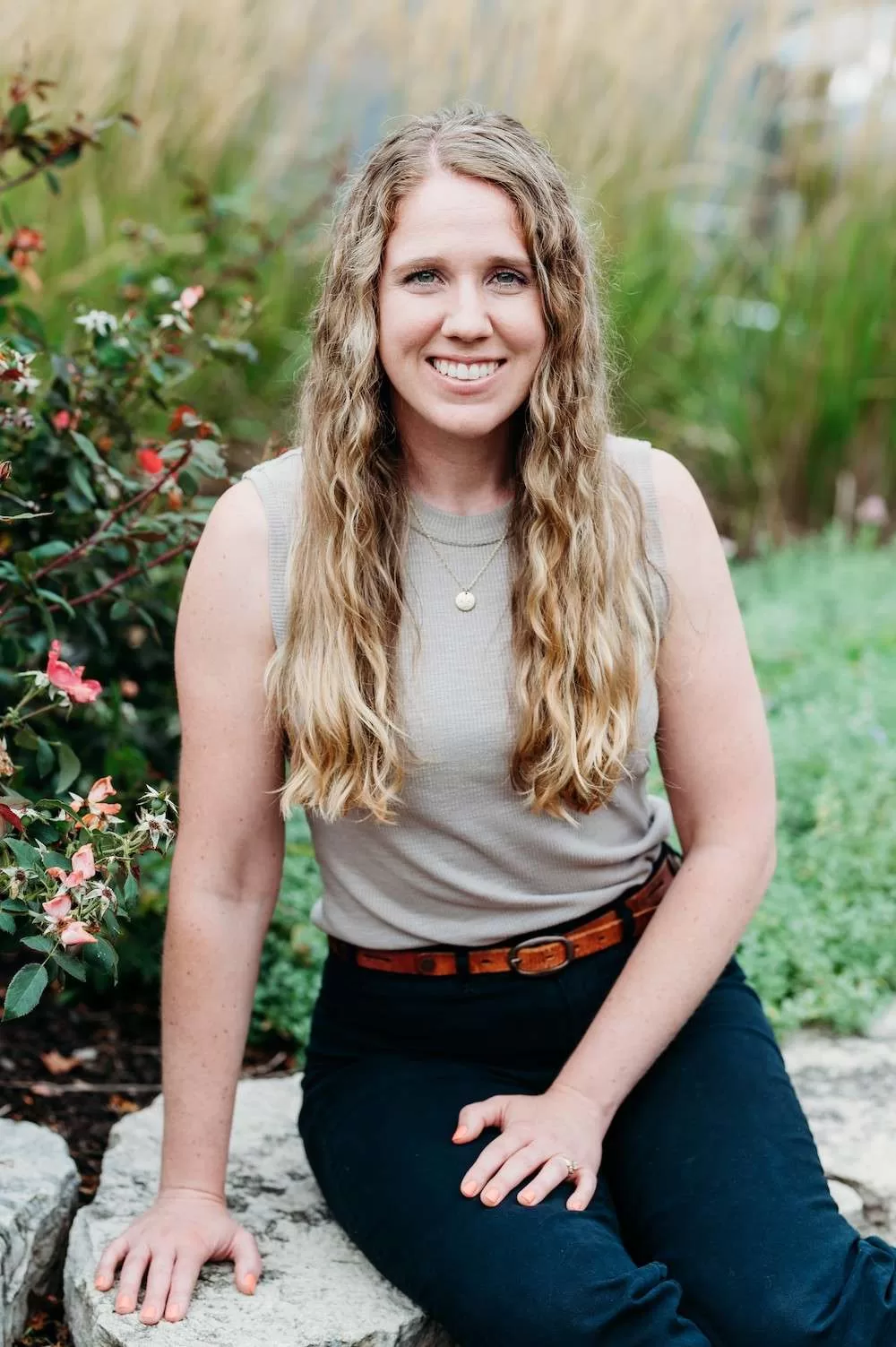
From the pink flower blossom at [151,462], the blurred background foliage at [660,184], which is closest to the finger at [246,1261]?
the pink flower blossom at [151,462]

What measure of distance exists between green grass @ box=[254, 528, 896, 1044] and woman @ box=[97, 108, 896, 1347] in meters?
0.63

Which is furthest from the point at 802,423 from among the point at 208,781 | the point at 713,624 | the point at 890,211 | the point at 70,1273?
the point at 70,1273

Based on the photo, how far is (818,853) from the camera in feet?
9.05

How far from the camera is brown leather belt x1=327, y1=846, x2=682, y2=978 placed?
1810 millimetres

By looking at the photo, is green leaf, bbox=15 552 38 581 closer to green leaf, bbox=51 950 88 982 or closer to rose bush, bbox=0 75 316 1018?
rose bush, bbox=0 75 316 1018

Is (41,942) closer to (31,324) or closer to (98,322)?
(98,322)

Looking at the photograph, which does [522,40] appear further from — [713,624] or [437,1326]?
[437,1326]

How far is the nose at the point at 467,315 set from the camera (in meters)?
1.70

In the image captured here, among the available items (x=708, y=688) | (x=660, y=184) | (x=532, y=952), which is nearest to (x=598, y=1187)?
(x=532, y=952)

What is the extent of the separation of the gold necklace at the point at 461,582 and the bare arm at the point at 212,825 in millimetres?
198

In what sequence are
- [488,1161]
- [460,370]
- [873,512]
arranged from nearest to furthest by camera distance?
[488,1161] → [460,370] → [873,512]

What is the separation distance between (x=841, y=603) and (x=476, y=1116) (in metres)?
2.51

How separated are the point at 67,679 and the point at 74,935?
270 mm

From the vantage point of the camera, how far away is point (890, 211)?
15.4ft
